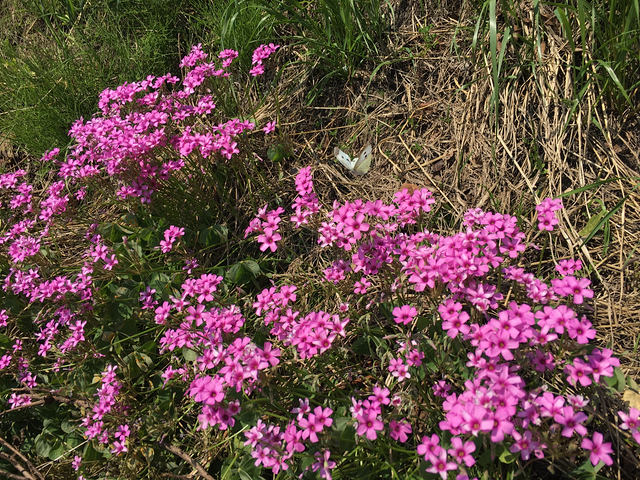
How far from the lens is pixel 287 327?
235cm

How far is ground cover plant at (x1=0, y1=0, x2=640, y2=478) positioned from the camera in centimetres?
190

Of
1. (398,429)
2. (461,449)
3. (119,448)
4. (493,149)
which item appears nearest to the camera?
(461,449)

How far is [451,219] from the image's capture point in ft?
10.3

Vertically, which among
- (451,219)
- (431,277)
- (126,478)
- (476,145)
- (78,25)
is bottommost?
(126,478)

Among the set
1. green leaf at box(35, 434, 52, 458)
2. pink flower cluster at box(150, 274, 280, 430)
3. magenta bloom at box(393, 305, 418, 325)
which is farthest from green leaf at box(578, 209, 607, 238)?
green leaf at box(35, 434, 52, 458)

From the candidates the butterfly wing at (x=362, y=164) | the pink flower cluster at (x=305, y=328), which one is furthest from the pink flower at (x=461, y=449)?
the butterfly wing at (x=362, y=164)

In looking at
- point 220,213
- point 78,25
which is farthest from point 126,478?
point 78,25

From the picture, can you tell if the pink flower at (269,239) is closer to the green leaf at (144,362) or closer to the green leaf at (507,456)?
the green leaf at (144,362)

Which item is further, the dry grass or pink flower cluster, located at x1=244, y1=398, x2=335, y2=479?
the dry grass

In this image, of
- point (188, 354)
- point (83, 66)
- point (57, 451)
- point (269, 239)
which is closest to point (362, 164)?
point (269, 239)

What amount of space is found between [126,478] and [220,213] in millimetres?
2005

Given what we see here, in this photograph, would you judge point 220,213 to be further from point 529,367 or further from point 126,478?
point 529,367

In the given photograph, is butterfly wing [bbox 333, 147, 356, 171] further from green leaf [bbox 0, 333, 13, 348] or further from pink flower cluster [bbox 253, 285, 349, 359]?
green leaf [bbox 0, 333, 13, 348]

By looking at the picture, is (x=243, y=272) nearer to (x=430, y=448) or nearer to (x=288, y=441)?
(x=288, y=441)
